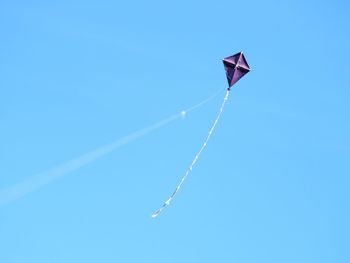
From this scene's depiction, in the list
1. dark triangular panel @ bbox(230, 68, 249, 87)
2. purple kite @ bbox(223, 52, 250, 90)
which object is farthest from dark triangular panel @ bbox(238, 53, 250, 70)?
dark triangular panel @ bbox(230, 68, 249, 87)

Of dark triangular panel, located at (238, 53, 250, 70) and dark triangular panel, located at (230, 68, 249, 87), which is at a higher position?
dark triangular panel, located at (238, 53, 250, 70)

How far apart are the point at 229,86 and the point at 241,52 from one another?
2888mm

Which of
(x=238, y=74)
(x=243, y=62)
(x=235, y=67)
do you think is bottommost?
(x=238, y=74)

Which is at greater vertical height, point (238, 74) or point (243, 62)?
point (243, 62)

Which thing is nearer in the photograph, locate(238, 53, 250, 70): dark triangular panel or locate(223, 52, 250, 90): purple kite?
locate(223, 52, 250, 90): purple kite

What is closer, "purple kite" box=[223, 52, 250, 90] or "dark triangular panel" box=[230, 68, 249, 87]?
"purple kite" box=[223, 52, 250, 90]

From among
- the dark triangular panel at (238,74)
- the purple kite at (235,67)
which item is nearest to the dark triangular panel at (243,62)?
the purple kite at (235,67)

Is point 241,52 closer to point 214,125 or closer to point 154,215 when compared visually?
point 214,125

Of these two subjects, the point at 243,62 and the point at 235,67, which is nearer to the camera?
the point at 235,67

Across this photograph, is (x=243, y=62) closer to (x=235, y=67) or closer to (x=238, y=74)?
(x=235, y=67)

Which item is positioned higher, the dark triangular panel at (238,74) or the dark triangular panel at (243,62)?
the dark triangular panel at (243,62)

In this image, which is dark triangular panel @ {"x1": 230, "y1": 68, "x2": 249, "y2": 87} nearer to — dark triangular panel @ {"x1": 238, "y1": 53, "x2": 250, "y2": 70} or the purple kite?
the purple kite

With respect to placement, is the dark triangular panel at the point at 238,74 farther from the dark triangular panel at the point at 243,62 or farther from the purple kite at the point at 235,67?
the dark triangular panel at the point at 243,62

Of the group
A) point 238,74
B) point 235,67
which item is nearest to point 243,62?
point 235,67
